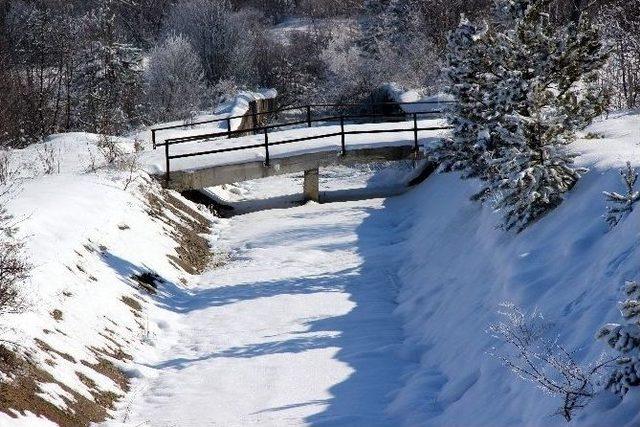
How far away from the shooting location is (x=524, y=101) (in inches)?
607

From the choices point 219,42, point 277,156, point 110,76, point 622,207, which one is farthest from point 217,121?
point 622,207

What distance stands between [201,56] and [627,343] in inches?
1862

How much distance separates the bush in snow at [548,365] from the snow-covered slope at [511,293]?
130 millimetres

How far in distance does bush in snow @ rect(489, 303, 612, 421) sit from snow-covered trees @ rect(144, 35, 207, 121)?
32037 millimetres

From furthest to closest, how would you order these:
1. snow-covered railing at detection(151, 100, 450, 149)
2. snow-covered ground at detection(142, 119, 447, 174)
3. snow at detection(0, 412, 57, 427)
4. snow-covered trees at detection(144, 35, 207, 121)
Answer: snow-covered trees at detection(144, 35, 207, 121)
snow-covered railing at detection(151, 100, 450, 149)
snow-covered ground at detection(142, 119, 447, 174)
snow at detection(0, 412, 57, 427)

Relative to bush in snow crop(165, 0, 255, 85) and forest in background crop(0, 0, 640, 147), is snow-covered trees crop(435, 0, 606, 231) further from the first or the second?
bush in snow crop(165, 0, 255, 85)

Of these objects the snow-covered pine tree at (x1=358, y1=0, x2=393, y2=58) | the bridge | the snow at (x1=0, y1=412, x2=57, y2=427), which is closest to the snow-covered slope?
the snow at (x1=0, y1=412, x2=57, y2=427)

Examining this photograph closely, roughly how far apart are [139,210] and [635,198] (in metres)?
12.4

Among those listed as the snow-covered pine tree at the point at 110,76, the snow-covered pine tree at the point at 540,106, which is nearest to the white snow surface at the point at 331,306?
the snow-covered pine tree at the point at 540,106

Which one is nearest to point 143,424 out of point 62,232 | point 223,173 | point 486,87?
point 62,232

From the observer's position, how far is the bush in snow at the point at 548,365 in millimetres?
7766

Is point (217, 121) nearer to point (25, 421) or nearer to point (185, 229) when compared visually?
point (185, 229)

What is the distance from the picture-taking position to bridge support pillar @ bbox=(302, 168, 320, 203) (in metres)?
25.6

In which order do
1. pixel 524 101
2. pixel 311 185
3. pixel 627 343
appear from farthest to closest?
pixel 311 185 → pixel 524 101 → pixel 627 343
